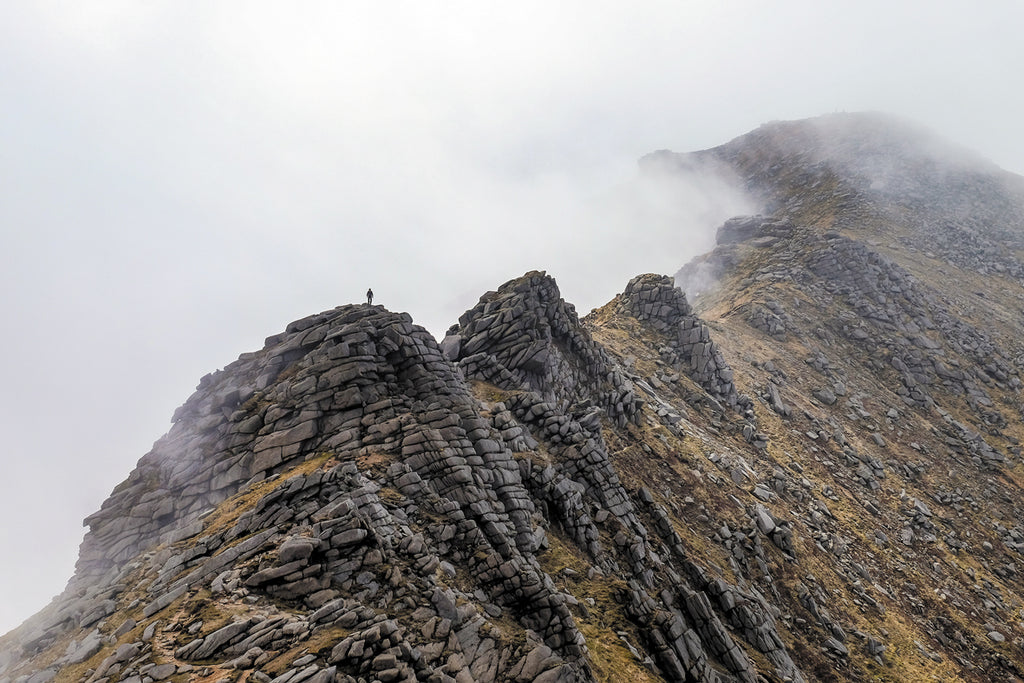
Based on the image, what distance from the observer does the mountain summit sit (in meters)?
16.8

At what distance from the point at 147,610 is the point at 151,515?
8814 millimetres

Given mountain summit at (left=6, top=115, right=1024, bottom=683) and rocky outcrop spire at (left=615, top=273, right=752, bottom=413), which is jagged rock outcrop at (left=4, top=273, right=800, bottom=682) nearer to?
mountain summit at (left=6, top=115, right=1024, bottom=683)

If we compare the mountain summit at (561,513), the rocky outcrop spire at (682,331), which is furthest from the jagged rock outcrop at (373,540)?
the rocky outcrop spire at (682,331)

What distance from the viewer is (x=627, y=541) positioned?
27688 millimetres

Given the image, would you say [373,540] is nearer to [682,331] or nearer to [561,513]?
[561,513]

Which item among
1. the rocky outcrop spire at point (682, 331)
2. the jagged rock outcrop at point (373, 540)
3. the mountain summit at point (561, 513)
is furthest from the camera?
the rocky outcrop spire at point (682, 331)

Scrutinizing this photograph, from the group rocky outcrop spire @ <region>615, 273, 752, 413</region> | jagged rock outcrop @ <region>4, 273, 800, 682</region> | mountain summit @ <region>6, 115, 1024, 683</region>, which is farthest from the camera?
rocky outcrop spire @ <region>615, 273, 752, 413</region>

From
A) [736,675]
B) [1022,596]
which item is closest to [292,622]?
[736,675]

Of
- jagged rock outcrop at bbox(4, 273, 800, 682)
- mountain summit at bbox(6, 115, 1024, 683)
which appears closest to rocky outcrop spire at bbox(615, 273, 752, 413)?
mountain summit at bbox(6, 115, 1024, 683)

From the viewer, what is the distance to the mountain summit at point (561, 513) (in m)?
16.8

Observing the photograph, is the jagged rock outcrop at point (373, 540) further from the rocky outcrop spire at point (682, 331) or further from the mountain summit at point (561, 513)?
the rocky outcrop spire at point (682, 331)

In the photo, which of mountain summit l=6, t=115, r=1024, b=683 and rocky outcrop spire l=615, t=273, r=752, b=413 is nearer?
mountain summit l=6, t=115, r=1024, b=683

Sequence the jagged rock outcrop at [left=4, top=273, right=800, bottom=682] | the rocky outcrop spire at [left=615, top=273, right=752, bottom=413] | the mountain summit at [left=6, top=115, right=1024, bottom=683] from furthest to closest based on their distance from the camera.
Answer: the rocky outcrop spire at [left=615, top=273, right=752, bottom=413]
the mountain summit at [left=6, top=115, right=1024, bottom=683]
the jagged rock outcrop at [left=4, top=273, right=800, bottom=682]

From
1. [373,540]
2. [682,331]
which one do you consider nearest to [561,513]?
[373,540]
